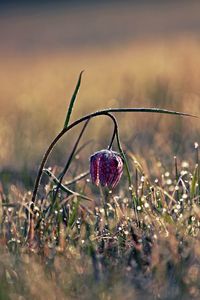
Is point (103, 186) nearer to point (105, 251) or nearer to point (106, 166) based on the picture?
point (106, 166)

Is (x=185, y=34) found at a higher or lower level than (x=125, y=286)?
higher

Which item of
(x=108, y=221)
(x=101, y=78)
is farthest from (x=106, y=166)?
(x=101, y=78)

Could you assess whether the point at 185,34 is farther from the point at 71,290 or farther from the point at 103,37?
the point at 71,290

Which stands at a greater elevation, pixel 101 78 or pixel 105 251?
pixel 101 78

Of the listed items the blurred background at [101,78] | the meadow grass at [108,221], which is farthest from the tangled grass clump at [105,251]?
the blurred background at [101,78]

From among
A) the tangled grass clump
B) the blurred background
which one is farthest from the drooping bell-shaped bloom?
the blurred background

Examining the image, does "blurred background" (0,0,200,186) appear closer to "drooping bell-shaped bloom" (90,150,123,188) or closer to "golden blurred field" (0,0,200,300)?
"golden blurred field" (0,0,200,300)

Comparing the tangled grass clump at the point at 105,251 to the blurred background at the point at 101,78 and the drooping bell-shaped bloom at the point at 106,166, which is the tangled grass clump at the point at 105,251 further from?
the blurred background at the point at 101,78

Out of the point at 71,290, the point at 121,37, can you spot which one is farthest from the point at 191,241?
the point at 121,37
